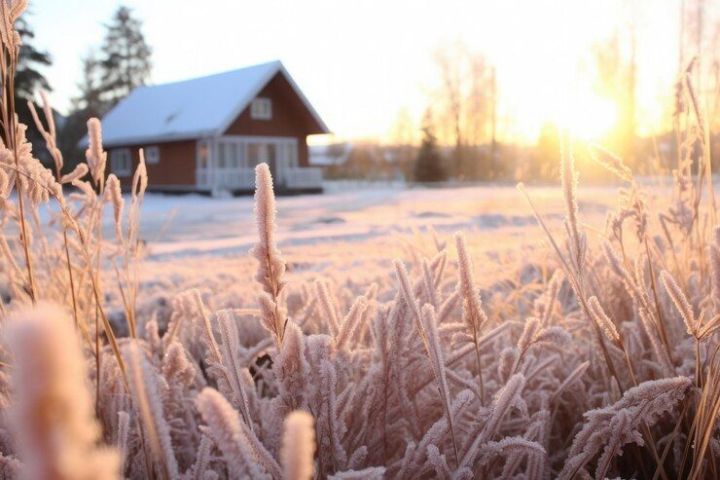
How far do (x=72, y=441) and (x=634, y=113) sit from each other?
101 ft

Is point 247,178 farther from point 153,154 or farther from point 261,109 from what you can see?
point 153,154

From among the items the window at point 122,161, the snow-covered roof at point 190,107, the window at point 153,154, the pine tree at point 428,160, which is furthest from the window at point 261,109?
the pine tree at point 428,160

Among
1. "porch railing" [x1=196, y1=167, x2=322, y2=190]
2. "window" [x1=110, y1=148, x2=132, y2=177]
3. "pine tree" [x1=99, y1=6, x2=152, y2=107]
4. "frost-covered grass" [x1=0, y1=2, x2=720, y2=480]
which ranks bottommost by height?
"frost-covered grass" [x1=0, y1=2, x2=720, y2=480]

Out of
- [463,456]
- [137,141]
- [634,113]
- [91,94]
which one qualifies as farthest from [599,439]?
[91,94]

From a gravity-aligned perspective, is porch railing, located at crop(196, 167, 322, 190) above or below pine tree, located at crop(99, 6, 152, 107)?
below

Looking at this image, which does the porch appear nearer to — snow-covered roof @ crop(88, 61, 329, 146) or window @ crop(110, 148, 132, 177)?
snow-covered roof @ crop(88, 61, 329, 146)

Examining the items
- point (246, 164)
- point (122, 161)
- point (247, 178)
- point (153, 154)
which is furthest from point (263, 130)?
point (122, 161)

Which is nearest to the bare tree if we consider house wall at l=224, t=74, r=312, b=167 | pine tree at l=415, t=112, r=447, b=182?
pine tree at l=415, t=112, r=447, b=182

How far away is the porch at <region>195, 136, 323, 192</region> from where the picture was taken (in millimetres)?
24938

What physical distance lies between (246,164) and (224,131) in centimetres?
211

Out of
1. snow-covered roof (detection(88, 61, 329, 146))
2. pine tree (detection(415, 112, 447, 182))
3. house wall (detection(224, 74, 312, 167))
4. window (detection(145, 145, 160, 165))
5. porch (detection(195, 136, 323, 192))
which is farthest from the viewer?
pine tree (detection(415, 112, 447, 182))

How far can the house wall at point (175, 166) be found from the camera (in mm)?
25969

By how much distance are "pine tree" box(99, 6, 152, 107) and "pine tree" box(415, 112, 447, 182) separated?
19.7 m

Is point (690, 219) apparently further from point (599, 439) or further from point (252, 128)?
point (252, 128)
